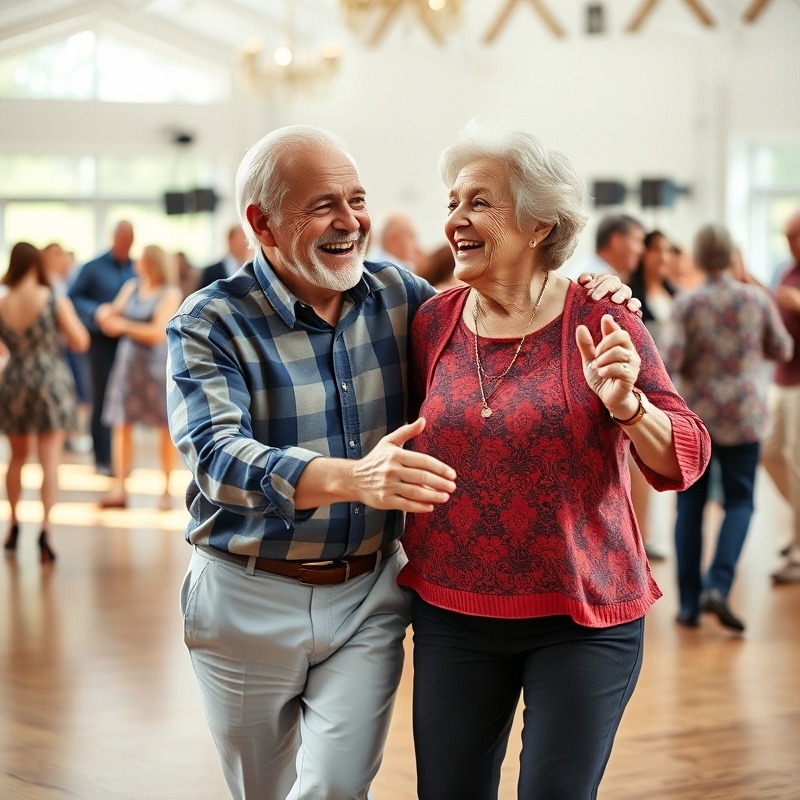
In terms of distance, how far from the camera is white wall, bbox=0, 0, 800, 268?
497 inches

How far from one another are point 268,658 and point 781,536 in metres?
5.65

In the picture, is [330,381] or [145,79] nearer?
[330,381]

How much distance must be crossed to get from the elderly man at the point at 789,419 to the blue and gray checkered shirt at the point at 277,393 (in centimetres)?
423

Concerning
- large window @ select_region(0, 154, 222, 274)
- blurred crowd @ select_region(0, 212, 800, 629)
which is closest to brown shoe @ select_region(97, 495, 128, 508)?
blurred crowd @ select_region(0, 212, 800, 629)

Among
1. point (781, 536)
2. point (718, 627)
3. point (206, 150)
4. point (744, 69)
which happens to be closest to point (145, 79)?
point (206, 150)

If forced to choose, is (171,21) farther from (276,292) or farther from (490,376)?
(490,376)

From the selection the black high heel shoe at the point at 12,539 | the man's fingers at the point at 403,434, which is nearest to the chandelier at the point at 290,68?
the black high heel shoe at the point at 12,539

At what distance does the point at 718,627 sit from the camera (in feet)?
17.5

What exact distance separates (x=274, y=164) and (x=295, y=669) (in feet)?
3.09

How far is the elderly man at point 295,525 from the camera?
7.42ft

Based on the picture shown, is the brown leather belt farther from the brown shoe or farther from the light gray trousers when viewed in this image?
the brown shoe

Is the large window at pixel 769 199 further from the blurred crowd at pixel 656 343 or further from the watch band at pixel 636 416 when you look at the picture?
the watch band at pixel 636 416

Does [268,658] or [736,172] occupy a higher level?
[736,172]

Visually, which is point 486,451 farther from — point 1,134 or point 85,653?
point 1,134
